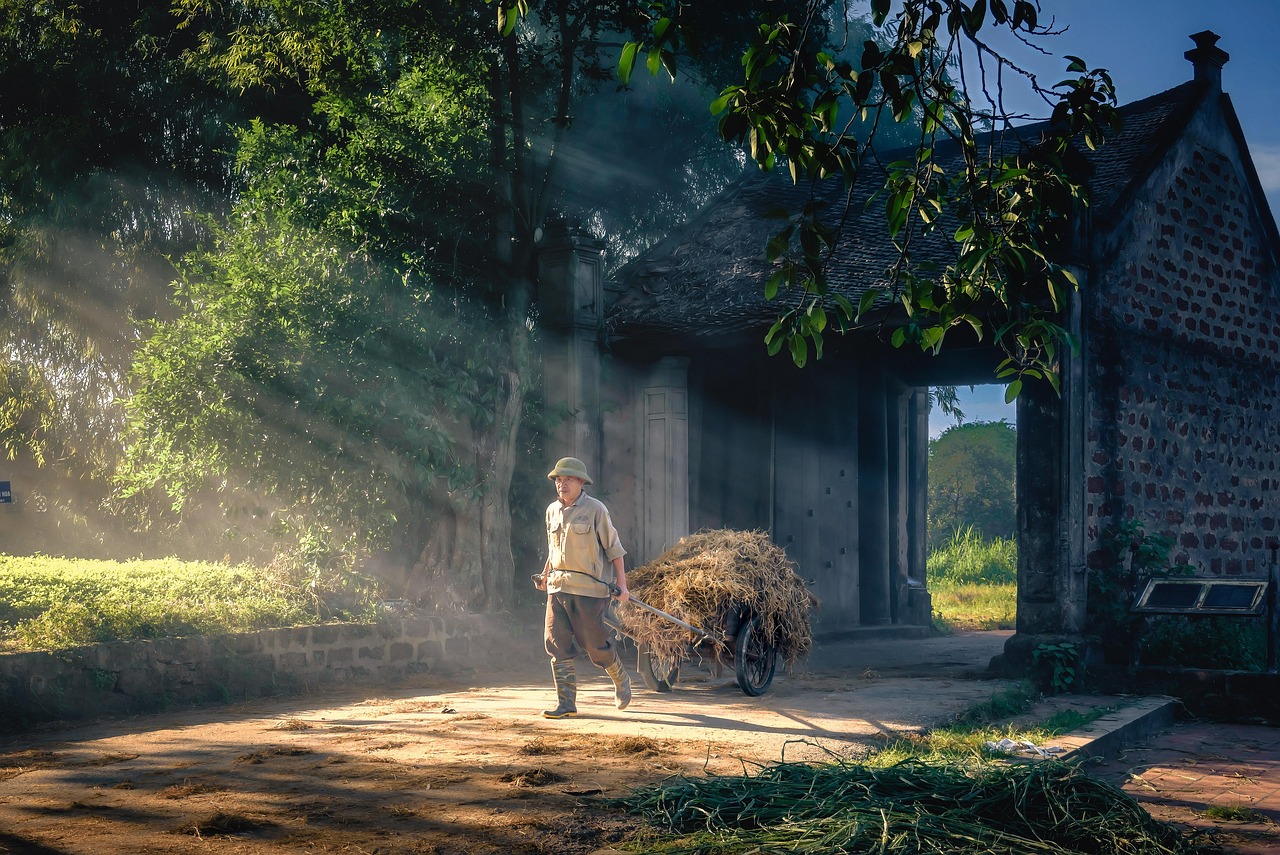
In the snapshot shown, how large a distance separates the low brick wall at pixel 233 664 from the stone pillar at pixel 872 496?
218 inches

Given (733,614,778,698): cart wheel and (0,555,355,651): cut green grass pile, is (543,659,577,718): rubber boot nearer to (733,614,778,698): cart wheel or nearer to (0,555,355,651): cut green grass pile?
(733,614,778,698): cart wheel

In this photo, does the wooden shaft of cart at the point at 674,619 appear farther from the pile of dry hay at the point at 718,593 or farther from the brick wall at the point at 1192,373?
the brick wall at the point at 1192,373

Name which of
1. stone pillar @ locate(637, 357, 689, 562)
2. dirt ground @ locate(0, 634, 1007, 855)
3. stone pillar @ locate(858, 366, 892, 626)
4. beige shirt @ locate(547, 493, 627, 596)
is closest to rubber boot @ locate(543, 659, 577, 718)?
dirt ground @ locate(0, 634, 1007, 855)

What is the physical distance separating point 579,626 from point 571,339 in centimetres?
485

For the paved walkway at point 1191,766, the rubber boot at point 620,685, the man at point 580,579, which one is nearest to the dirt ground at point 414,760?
the rubber boot at point 620,685

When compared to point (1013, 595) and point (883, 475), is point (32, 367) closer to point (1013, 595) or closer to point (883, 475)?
point (883, 475)

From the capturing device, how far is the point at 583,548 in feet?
27.2

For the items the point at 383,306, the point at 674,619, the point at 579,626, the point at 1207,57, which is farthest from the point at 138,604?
the point at 1207,57

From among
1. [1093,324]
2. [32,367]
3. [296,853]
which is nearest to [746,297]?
[1093,324]

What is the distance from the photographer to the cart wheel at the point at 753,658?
8969 mm

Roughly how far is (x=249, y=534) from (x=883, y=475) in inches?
338

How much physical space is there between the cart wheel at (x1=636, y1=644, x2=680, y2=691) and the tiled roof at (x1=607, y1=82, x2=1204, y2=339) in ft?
13.6

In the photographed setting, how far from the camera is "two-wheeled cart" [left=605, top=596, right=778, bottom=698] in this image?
8.82 m

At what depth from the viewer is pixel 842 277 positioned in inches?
488
